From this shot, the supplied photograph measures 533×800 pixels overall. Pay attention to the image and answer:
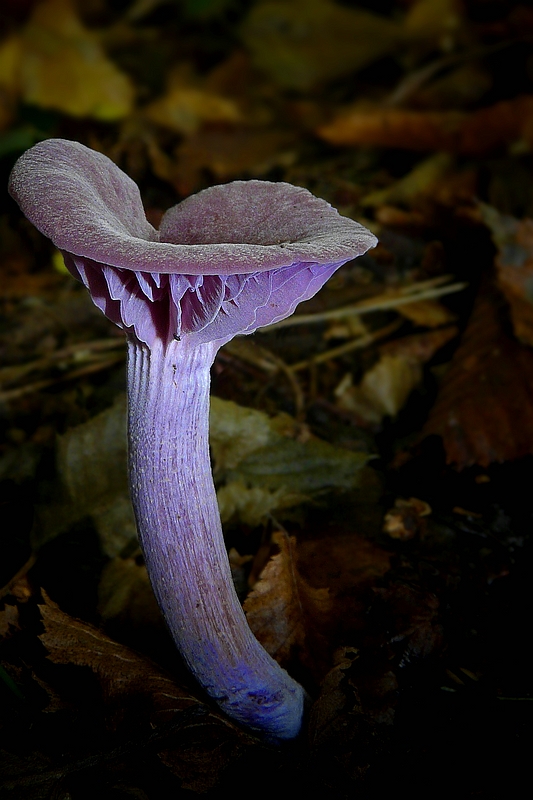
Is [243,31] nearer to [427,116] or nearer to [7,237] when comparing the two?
[427,116]

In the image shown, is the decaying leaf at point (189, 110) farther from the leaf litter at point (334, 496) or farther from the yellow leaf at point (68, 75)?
the leaf litter at point (334, 496)

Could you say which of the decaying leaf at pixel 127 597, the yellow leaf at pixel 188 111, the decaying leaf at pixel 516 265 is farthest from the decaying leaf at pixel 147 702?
the yellow leaf at pixel 188 111

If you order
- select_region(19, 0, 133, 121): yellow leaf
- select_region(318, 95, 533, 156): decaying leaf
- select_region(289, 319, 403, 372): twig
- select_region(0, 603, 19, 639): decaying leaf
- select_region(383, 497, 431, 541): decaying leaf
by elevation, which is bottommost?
select_region(383, 497, 431, 541): decaying leaf

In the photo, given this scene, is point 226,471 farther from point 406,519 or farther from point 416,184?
point 416,184

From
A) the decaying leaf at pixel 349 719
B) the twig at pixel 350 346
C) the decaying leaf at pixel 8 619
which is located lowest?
the decaying leaf at pixel 349 719

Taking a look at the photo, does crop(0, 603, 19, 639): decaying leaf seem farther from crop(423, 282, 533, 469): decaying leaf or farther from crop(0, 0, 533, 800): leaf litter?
crop(423, 282, 533, 469): decaying leaf

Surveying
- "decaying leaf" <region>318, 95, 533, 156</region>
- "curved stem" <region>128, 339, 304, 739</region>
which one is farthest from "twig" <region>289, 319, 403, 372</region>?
"decaying leaf" <region>318, 95, 533, 156</region>
